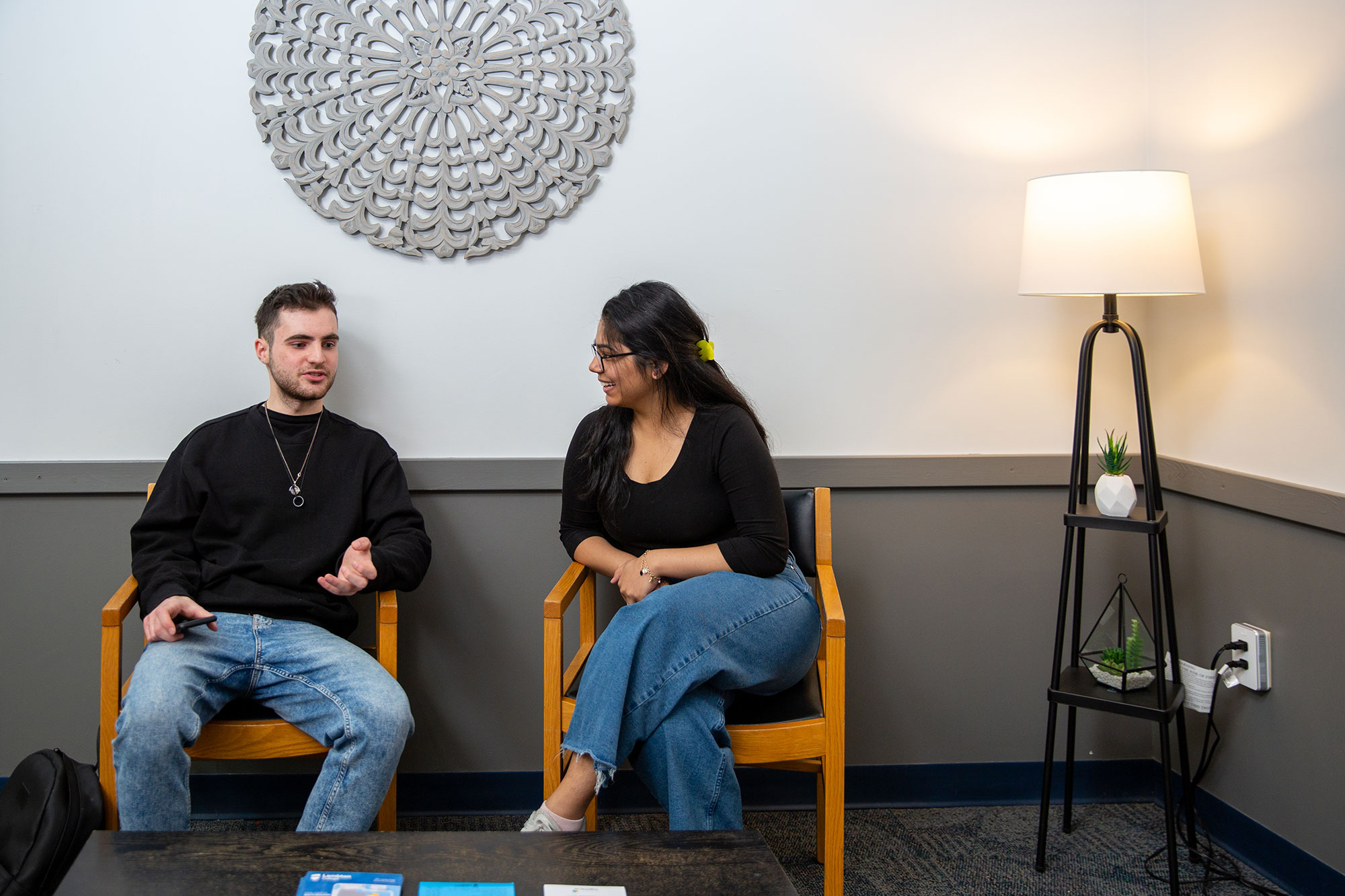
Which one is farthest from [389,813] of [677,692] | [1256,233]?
[1256,233]

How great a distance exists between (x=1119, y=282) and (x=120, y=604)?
6.96ft

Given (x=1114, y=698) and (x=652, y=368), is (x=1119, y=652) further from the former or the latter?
(x=652, y=368)

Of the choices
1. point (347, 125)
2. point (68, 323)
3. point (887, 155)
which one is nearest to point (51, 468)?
point (68, 323)

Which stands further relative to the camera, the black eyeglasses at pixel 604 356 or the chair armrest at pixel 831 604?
the black eyeglasses at pixel 604 356

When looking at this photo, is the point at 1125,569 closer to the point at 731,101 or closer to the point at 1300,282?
the point at 1300,282

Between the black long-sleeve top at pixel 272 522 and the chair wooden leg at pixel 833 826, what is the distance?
951 millimetres

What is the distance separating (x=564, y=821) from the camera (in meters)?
1.75

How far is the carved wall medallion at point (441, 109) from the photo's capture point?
2.32 m

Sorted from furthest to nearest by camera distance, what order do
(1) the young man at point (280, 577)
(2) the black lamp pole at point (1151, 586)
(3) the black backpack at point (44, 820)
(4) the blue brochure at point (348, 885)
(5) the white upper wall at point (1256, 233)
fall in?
(2) the black lamp pole at point (1151, 586), (5) the white upper wall at point (1256, 233), (1) the young man at point (280, 577), (3) the black backpack at point (44, 820), (4) the blue brochure at point (348, 885)

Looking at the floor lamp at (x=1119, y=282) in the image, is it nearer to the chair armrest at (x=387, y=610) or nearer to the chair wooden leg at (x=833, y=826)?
the chair wooden leg at (x=833, y=826)

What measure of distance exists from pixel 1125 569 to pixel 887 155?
1.21 meters

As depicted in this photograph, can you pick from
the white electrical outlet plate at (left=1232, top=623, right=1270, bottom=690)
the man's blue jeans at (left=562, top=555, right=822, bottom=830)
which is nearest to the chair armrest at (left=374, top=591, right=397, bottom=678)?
the man's blue jeans at (left=562, top=555, right=822, bottom=830)

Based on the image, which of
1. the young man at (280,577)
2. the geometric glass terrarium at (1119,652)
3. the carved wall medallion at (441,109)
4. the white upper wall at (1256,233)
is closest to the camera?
the young man at (280,577)

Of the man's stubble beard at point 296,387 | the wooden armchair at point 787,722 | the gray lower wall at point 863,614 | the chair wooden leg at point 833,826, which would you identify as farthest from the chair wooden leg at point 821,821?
the man's stubble beard at point 296,387
